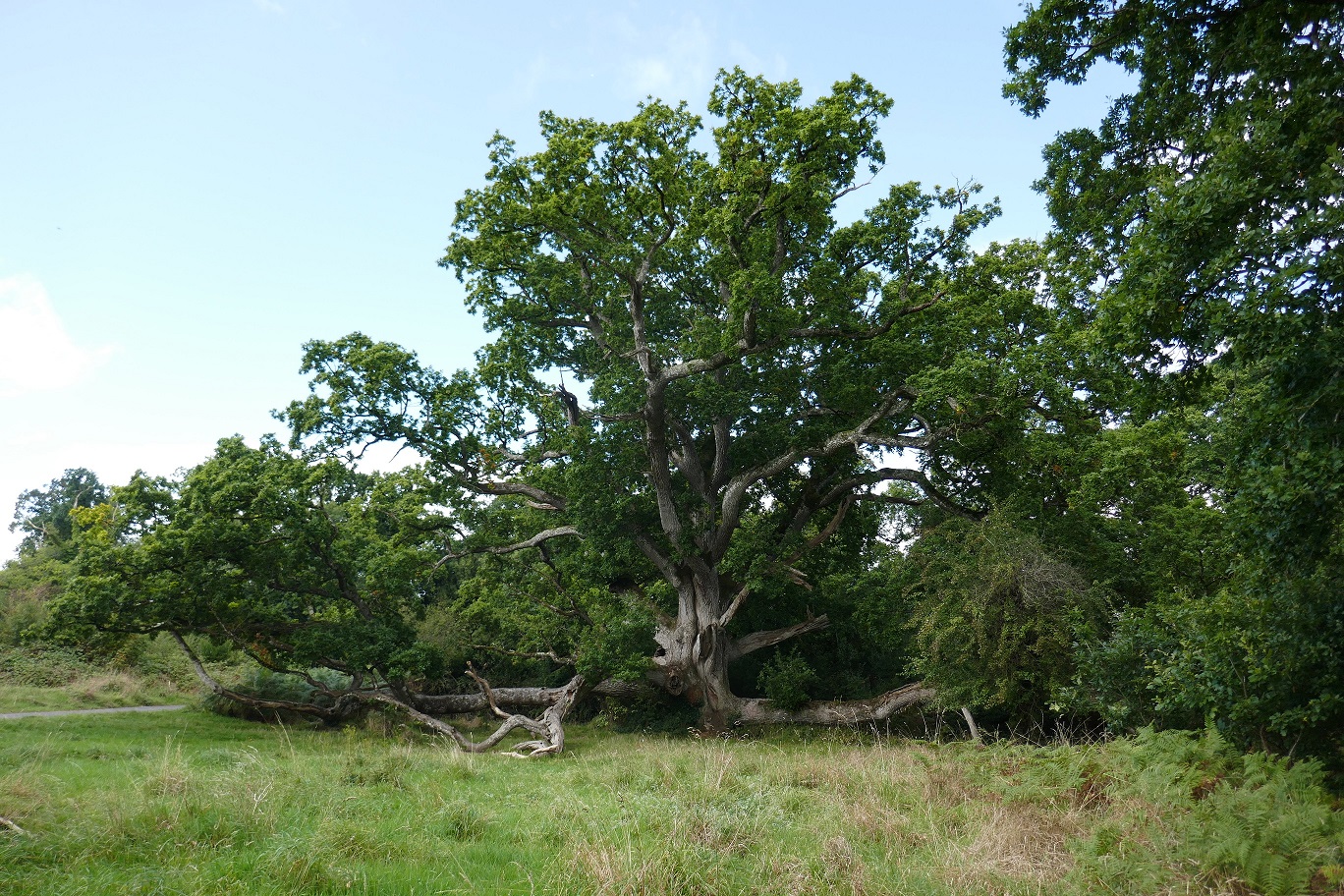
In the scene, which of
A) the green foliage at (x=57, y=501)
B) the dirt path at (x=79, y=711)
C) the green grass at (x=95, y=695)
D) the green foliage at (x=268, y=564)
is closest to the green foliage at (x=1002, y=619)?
the green foliage at (x=268, y=564)

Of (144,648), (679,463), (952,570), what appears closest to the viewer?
(952,570)

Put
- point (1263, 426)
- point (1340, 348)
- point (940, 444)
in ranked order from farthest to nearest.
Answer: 1. point (940, 444)
2. point (1263, 426)
3. point (1340, 348)

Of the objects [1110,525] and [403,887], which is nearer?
[403,887]

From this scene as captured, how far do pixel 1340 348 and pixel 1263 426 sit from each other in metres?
1.02

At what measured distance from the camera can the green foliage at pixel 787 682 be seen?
766 inches

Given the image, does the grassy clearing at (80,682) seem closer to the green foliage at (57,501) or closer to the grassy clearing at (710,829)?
the grassy clearing at (710,829)

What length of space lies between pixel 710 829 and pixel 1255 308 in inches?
251

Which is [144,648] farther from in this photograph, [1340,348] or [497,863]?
[1340,348]

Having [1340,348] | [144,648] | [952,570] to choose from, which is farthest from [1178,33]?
[144,648]

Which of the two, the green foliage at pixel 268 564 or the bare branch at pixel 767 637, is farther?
the bare branch at pixel 767 637

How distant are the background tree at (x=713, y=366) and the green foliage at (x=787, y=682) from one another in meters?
0.51

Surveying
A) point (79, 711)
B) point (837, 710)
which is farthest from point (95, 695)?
point (837, 710)

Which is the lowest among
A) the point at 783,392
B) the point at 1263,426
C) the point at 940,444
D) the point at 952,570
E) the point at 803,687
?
the point at 803,687

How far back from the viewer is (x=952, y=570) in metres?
14.0
